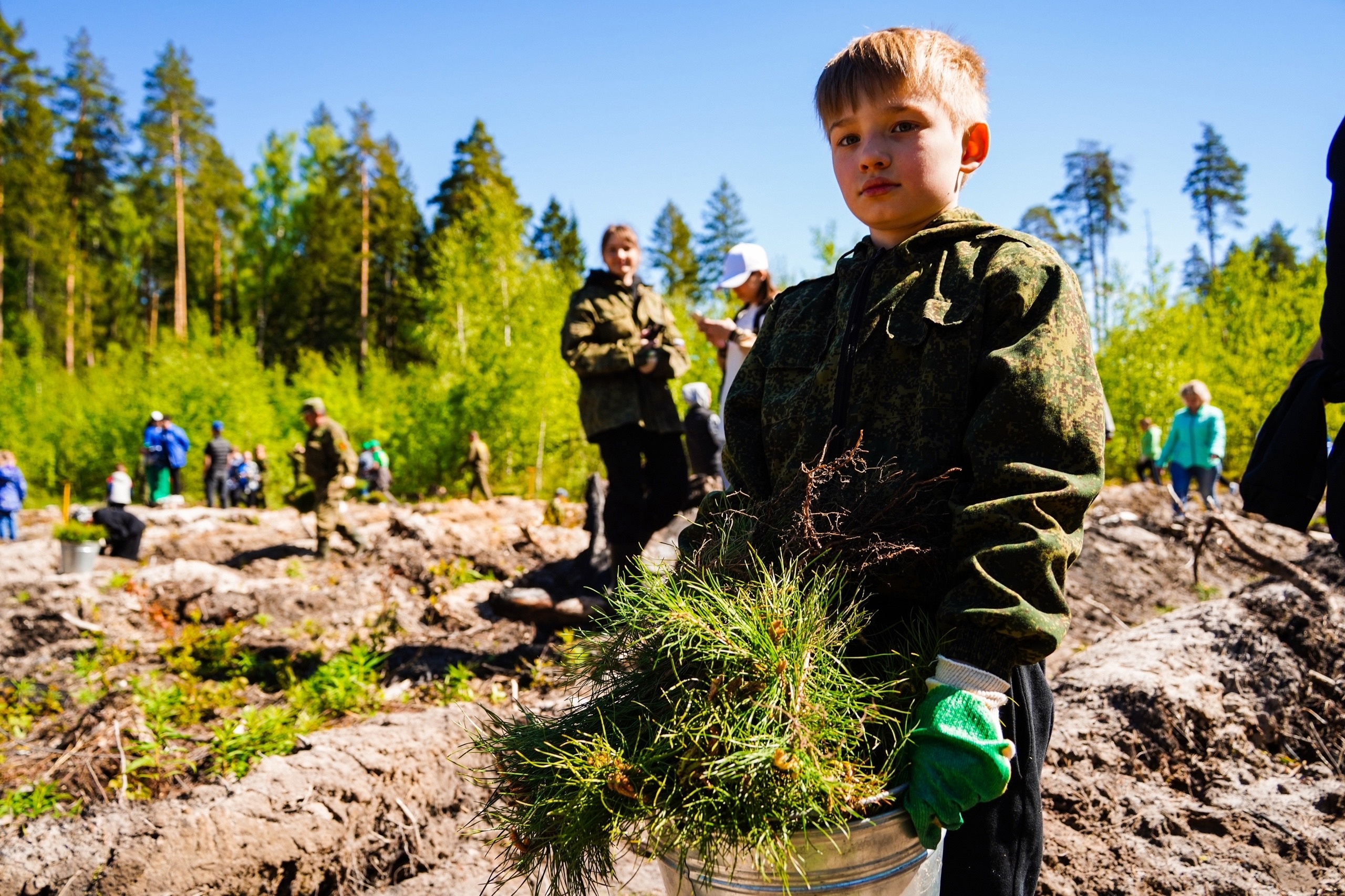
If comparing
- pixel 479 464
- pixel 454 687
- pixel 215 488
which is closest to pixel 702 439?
pixel 454 687

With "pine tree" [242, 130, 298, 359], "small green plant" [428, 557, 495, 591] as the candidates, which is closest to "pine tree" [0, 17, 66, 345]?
"pine tree" [242, 130, 298, 359]

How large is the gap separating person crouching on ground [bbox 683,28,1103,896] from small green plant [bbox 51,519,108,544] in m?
9.22

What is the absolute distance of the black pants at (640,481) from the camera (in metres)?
5.05

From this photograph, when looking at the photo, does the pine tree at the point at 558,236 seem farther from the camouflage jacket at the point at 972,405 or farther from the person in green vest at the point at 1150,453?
the camouflage jacket at the point at 972,405

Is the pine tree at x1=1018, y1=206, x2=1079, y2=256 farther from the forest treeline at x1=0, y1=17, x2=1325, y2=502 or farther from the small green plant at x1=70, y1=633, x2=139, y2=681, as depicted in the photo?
the small green plant at x1=70, y1=633, x2=139, y2=681

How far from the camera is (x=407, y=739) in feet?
11.6

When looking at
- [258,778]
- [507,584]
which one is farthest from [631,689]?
[507,584]

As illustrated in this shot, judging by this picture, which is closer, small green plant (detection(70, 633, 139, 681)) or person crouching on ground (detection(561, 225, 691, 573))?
person crouching on ground (detection(561, 225, 691, 573))

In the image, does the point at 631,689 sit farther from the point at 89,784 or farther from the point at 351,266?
the point at 351,266

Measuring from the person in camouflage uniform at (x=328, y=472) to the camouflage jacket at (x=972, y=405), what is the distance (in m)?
8.60

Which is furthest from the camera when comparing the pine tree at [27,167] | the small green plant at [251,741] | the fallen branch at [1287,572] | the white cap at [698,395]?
the pine tree at [27,167]

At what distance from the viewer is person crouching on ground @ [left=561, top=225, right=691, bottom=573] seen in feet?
16.2

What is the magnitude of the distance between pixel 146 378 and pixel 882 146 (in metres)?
30.7

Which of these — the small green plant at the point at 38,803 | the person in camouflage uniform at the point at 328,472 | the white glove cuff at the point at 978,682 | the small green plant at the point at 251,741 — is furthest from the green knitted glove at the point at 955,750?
the person in camouflage uniform at the point at 328,472
